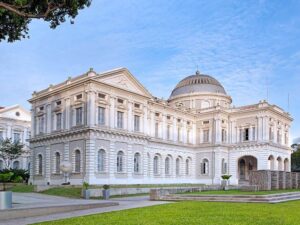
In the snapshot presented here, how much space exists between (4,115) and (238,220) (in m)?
55.8

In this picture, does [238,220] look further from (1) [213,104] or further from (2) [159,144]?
(1) [213,104]

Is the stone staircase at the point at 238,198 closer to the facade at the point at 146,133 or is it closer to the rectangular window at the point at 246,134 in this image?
the facade at the point at 146,133

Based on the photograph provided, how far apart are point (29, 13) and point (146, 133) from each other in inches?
1211

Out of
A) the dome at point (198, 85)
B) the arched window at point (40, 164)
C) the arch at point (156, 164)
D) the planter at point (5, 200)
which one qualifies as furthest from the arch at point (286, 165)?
the planter at point (5, 200)

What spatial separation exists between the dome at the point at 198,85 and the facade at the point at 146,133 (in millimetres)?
172

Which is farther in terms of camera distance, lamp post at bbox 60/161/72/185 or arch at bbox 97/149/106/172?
arch at bbox 97/149/106/172

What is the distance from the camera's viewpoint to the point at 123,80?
133 ft

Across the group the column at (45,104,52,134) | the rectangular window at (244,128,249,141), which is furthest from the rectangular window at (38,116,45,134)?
the rectangular window at (244,128,249,141)

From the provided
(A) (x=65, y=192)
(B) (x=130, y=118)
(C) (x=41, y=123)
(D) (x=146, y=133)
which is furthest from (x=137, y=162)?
(A) (x=65, y=192)

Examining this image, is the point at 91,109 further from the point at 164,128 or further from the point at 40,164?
the point at 164,128

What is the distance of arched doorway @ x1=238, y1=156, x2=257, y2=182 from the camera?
56.2 m

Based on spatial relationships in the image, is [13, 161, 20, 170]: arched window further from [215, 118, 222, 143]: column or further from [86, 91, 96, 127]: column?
[215, 118, 222, 143]: column

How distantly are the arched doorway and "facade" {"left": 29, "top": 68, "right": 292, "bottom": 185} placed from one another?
0.15 m

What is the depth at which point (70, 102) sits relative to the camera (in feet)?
129
